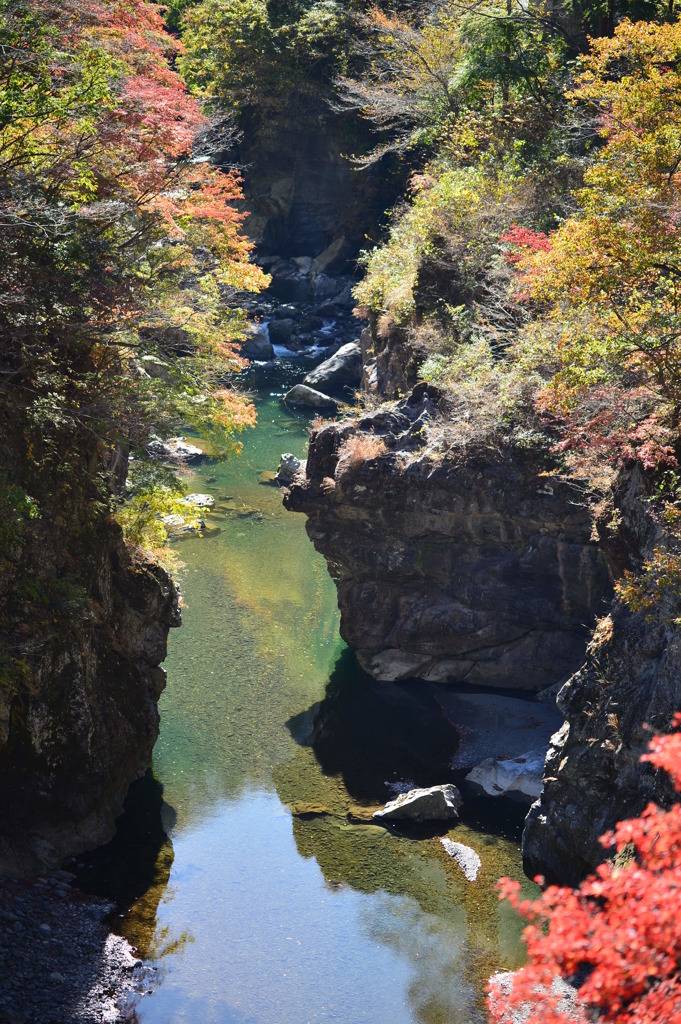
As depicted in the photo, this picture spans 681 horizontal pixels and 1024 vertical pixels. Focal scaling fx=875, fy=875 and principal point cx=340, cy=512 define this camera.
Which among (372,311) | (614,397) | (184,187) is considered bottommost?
(372,311)

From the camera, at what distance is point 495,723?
19.8 metres

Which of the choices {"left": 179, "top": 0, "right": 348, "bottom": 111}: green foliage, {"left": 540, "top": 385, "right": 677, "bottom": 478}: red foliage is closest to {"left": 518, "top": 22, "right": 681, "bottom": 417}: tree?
{"left": 540, "top": 385, "right": 677, "bottom": 478}: red foliage

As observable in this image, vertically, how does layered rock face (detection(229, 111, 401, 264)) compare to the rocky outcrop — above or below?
above

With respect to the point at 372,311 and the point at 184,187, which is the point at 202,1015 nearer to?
the point at 184,187

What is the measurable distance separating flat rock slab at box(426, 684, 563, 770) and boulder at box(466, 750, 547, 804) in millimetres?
328

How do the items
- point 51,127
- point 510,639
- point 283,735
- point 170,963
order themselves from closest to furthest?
point 170,963 → point 51,127 → point 283,735 → point 510,639

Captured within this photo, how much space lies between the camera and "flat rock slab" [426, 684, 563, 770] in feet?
61.6

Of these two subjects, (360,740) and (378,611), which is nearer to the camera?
(360,740)

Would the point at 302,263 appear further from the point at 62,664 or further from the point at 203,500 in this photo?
the point at 62,664

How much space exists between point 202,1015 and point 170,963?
1063 mm

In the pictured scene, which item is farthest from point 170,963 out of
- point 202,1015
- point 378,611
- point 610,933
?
point 378,611

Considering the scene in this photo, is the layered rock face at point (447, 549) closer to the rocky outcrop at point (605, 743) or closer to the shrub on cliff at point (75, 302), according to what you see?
the shrub on cliff at point (75, 302)

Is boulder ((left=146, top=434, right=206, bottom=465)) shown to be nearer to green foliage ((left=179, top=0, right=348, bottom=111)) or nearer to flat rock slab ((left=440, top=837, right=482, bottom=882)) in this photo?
flat rock slab ((left=440, top=837, right=482, bottom=882))

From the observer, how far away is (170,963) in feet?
42.7
